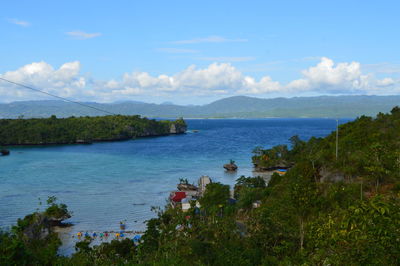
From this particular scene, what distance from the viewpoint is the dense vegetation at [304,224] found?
Result: 883cm

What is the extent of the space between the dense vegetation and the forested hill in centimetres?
10535

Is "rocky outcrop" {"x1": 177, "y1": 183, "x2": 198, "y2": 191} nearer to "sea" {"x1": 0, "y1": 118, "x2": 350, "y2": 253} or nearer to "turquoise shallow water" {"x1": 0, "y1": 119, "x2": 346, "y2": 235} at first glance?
"sea" {"x1": 0, "y1": 118, "x2": 350, "y2": 253}

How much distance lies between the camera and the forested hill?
133000 mm

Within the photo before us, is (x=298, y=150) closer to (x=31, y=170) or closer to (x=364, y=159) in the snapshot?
(x=364, y=159)

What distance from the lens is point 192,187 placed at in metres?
52.1

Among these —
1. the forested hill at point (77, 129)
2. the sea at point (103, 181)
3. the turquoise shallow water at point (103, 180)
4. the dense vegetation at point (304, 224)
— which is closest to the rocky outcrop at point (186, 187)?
the sea at point (103, 181)

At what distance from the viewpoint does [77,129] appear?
491 feet

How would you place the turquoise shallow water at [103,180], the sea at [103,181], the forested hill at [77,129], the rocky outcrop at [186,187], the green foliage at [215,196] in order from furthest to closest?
the forested hill at [77,129] → the rocky outcrop at [186,187] → the turquoise shallow water at [103,180] → the sea at [103,181] → the green foliage at [215,196]

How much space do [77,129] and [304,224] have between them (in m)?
141

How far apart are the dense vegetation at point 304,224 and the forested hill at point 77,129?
105 metres

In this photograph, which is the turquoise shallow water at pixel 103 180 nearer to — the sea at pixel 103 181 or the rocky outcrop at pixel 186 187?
the sea at pixel 103 181

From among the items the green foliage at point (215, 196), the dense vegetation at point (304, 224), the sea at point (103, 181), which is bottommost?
the sea at point (103, 181)

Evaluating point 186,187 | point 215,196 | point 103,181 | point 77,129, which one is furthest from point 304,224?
point 77,129

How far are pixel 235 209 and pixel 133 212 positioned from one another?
13017 mm
